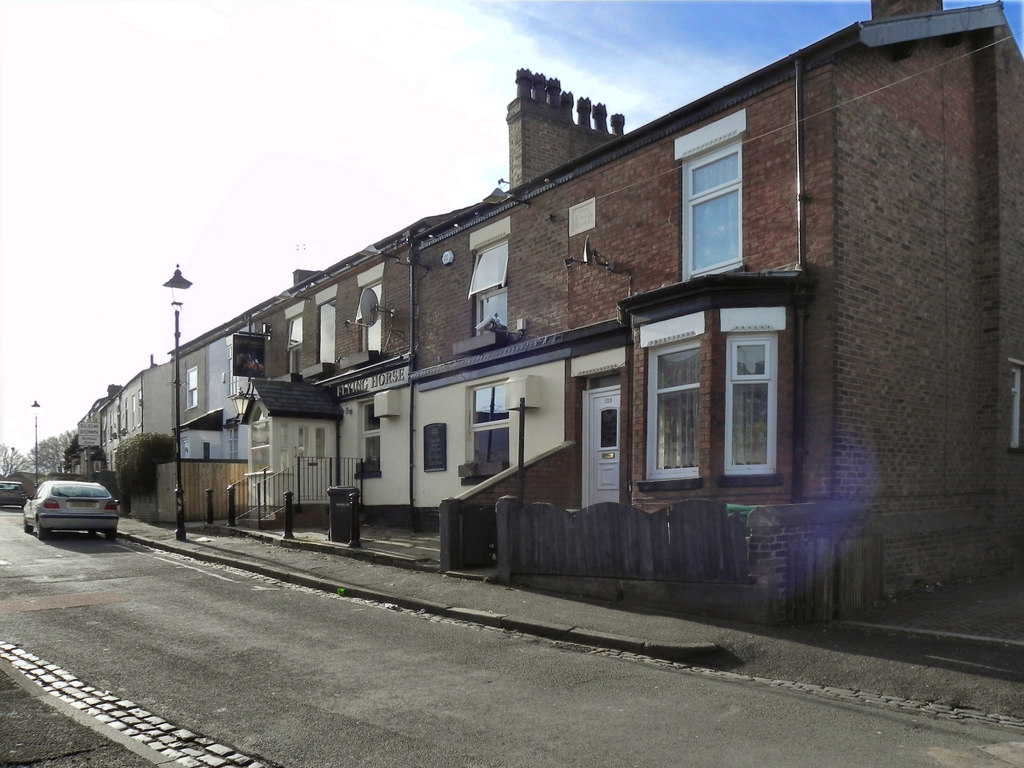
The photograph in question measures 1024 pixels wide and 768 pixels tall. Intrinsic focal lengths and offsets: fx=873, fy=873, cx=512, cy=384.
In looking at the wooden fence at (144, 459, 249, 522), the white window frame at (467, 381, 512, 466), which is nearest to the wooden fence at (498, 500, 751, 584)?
the white window frame at (467, 381, 512, 466)

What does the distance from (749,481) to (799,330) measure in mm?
1933

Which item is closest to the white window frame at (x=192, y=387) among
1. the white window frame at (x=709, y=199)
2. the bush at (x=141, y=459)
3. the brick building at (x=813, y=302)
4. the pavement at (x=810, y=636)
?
the bush at (x=141, y=459)

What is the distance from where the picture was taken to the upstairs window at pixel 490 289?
16266 mm

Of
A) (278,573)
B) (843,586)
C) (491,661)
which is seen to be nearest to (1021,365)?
(843,586)

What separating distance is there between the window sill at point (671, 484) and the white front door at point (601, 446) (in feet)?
6.20

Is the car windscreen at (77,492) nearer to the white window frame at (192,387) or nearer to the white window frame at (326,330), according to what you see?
the white window frame at (326,330)

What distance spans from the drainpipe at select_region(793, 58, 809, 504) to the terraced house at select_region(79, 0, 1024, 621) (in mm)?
32

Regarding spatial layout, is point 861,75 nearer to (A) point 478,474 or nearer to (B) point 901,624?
(B) point 901,624

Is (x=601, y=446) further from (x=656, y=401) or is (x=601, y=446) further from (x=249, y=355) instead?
(x=249, y=355)

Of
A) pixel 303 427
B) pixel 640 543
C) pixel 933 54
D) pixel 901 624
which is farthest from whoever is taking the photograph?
pixel 303 427

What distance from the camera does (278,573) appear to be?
13.0m

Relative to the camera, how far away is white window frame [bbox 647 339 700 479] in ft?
37.2

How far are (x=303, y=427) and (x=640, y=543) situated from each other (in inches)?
507

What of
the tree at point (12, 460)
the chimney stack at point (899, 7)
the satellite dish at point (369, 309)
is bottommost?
the tree at point (12, 460)
